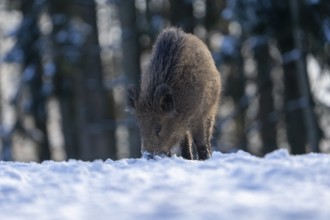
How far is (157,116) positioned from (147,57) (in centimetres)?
1137

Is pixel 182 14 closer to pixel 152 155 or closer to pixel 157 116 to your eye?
pixel 157 116

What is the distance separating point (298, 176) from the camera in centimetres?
537

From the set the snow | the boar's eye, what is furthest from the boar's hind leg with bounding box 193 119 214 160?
the snow

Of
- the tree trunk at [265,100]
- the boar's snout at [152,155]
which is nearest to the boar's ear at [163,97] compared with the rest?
the boar's snout at [152,155]

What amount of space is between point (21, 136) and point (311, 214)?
21.0 metres

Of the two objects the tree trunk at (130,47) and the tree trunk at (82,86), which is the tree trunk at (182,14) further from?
the tree trunk at (82,86)

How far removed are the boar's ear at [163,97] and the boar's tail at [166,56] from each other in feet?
0.97

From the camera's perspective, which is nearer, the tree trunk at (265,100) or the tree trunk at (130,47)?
the tree trunk at (265,100)

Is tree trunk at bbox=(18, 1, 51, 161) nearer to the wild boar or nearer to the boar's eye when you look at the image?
the wild boar

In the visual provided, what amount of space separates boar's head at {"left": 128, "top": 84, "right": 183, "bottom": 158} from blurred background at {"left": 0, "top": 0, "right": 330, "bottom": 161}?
8.70 meters

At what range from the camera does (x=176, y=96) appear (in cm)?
922

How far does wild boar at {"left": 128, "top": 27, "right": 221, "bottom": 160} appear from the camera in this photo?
28.9 ft

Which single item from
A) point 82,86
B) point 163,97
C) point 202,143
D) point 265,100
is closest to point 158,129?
point 163,97

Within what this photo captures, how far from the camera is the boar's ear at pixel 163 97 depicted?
8.78m
